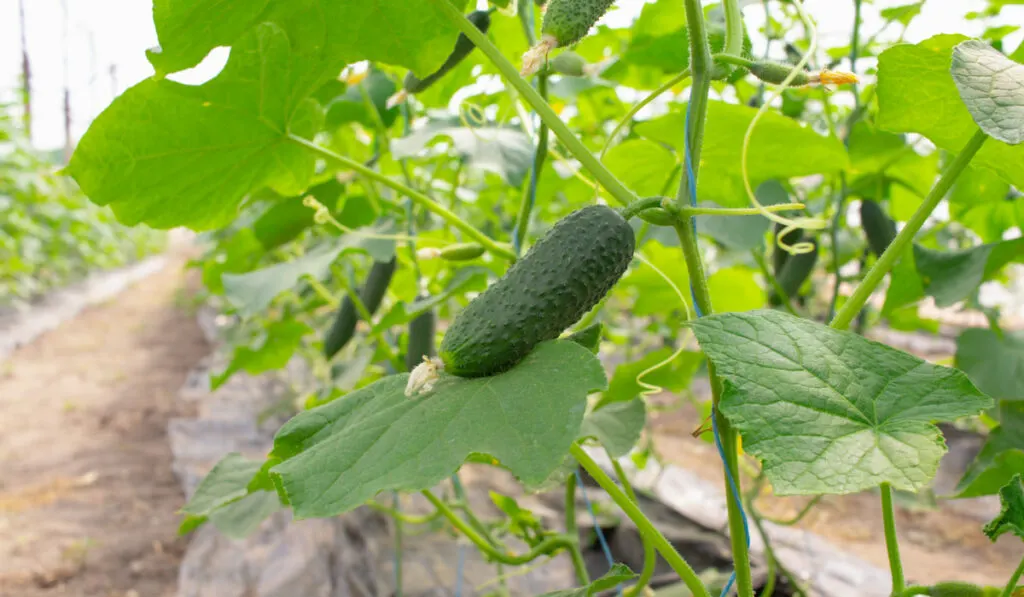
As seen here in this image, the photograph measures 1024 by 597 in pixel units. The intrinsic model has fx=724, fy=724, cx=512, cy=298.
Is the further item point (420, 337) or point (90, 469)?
point (90, 469)

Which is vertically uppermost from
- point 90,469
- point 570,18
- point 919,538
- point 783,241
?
point 570,18

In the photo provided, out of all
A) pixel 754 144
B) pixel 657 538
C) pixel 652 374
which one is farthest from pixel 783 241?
pixel 657 538

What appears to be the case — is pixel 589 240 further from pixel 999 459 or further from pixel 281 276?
pixel 281 276

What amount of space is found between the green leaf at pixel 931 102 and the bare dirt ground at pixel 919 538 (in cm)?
222

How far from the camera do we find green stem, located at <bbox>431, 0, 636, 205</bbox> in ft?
2.41

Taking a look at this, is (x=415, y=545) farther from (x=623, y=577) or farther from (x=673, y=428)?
(x=673, y=428)

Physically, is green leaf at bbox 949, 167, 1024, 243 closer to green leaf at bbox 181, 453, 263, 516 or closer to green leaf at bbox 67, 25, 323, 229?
green leaf at bbox 67, 25, 323, 229

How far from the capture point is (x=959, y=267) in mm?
1217

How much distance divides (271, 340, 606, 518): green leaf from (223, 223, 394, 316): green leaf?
23.6 inches

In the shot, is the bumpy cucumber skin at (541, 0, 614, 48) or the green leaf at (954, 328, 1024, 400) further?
the green leaf at (954, 328, 1024, 400)

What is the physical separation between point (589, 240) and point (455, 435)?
0.22 meters

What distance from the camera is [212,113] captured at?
40.2 inches

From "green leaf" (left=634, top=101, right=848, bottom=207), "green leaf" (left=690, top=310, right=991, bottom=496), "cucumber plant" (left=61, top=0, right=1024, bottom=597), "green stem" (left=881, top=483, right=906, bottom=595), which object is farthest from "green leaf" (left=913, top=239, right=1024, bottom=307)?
"green leaf" (left=690, top=310, right=991, bottom=496)

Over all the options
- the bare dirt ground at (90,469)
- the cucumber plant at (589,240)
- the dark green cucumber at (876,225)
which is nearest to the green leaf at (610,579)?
the cucumber plant at (589,240)
